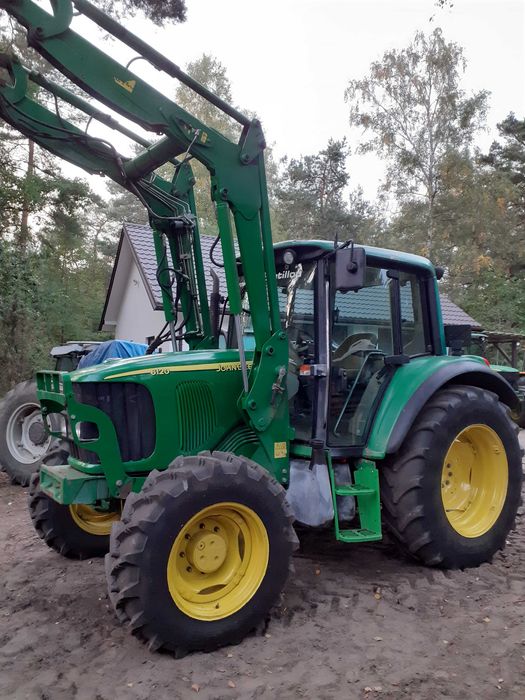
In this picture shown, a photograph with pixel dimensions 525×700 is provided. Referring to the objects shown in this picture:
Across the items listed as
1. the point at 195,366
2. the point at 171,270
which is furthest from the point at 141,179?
the point at 195,366

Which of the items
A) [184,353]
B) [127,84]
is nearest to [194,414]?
[184,353]

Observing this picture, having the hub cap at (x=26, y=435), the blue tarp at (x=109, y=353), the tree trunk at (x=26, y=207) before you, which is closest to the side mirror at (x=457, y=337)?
the blue tarp at (x=109, y=353)

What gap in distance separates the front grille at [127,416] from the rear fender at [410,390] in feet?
4.79

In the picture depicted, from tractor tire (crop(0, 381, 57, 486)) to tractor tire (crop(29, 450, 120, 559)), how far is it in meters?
2.85

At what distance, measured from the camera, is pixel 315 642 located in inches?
126

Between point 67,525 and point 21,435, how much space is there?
3324 mm

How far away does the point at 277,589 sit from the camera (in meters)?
3.33

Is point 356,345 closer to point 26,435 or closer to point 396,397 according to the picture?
point 396,397

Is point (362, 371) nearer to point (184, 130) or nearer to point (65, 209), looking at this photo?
point (184, 130)

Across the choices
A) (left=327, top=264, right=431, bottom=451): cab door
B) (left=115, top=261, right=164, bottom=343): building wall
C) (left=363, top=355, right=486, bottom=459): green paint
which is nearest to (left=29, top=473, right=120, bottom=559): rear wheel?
(left=327, top=264, right=431, bottom=451): cab door

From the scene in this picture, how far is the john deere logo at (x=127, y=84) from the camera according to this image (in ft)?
11.3

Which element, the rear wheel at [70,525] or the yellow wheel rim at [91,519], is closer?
the rear wheel at [70,525]

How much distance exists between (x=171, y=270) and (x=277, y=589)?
93.9 inches

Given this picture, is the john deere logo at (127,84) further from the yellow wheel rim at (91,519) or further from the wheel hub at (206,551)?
the yellow wheel rim at (91,519)
